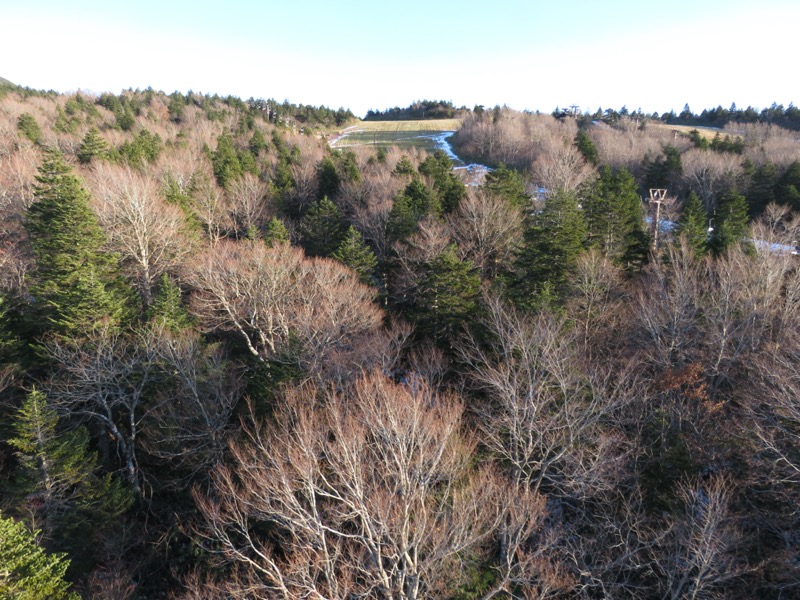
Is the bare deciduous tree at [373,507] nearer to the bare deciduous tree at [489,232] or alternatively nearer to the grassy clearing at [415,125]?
the bare deciduous tree at [489,232]

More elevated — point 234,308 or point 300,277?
point 300,277

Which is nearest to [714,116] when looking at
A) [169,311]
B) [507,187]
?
[507,187]

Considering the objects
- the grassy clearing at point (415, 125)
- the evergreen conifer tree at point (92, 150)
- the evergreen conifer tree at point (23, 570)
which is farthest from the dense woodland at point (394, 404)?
the grassy clearing at point (415, 125)

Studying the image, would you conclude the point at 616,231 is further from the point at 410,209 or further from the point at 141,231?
the point at 141,231

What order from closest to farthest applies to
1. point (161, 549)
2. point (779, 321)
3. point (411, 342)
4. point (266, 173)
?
point (161, 549)
point (779, 321)
point (411, 342)
point (266, 173)

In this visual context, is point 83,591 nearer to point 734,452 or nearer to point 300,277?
point 300,277

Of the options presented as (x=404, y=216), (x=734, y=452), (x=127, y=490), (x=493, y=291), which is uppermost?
(x=404, y=216)

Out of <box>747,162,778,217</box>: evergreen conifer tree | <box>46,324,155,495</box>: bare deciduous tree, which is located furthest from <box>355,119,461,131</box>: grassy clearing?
<box>46,324,155,495</box>: bare deciduous tree

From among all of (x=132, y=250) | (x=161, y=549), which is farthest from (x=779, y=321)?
(x=132, y=250)
